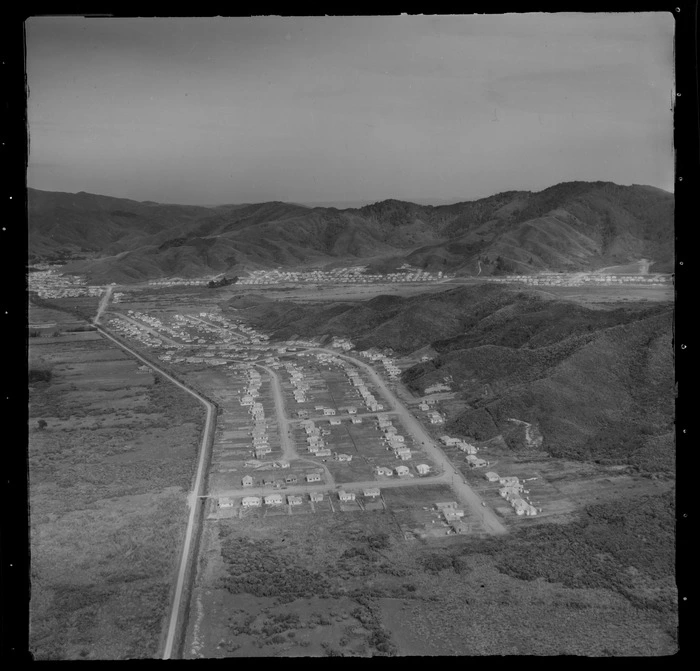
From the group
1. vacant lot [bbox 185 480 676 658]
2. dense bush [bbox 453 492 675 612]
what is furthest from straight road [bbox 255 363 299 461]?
dense bush [bbox 453 492 675 612]

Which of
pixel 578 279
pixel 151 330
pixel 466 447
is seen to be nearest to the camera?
pixel 466 447

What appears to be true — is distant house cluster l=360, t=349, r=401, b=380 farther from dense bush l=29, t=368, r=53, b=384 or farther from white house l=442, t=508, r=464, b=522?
dense bush l=29, t=368, r=53, b=384

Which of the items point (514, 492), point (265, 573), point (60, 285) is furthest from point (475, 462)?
point (60, 285)

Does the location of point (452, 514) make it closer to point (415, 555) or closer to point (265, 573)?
point (415, 555)

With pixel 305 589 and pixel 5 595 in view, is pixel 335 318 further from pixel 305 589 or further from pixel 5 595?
pixel 5 595

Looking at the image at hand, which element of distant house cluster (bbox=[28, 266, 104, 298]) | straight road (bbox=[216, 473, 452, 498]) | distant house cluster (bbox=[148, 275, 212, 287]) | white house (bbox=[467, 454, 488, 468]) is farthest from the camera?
distant house cluster (bbox=[148, 275, 212, 287])

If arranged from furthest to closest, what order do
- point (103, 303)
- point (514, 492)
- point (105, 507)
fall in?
point (103, 303), point (514, 492), point (105, 507)
